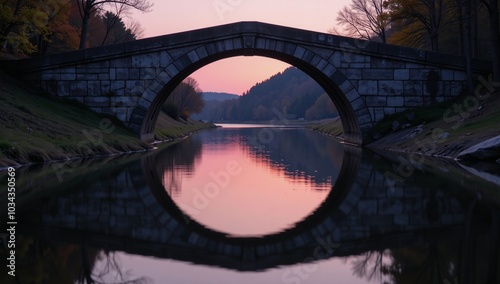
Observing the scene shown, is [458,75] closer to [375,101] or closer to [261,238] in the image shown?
[375,101]

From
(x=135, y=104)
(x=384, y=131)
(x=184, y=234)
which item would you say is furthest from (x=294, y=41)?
(x=184, y=234)

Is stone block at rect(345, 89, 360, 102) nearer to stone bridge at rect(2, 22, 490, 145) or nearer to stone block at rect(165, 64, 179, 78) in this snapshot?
stone bridge at rect(2, 22, 490, 145)

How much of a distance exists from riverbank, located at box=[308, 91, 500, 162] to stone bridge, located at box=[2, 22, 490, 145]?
2.95ft

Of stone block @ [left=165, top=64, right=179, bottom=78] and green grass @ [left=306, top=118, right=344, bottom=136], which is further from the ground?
stone block @ [left=165, top=64, right=179, bottom=78]

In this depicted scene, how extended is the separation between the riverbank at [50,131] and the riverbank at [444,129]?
1070 centimetres

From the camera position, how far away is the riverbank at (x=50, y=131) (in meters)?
16.4

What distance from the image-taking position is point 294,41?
88.8 feet

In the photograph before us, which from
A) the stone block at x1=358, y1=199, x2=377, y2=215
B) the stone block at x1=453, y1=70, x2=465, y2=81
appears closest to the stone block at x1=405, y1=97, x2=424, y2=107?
the stone block at x1=453, y1=70, x2=465, y2=81

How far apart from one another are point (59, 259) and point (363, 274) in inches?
111

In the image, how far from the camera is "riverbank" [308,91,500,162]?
727 inches

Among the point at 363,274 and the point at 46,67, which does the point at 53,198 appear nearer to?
the point at 363,274

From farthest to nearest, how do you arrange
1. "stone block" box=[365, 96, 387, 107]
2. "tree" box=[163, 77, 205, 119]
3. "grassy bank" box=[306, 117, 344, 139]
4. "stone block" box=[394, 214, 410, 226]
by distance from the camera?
"tree" box=[163, 77, 205, 119] → "grassy bank" box=[306, 117, 344, 139] → "stone block" box=[365, 96, 387, 107] → "stone block" box=[394, 214, 410, 226]

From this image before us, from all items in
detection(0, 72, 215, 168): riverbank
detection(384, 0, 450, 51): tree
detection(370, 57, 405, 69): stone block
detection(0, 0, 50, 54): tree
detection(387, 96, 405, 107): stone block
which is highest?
detection(384, 0, 450, 51): tree

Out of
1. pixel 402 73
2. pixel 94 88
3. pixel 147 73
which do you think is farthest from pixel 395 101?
pixel 94 88
